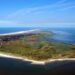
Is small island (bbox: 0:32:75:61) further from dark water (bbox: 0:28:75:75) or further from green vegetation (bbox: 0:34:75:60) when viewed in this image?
dark water (bbox: 0:28:75:75)

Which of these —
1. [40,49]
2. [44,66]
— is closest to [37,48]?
[40,49]

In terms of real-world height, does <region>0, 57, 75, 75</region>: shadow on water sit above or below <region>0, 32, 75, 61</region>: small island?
below

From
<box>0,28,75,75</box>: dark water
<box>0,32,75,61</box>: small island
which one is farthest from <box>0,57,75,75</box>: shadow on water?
<box>0,32,75,61</box>: small island

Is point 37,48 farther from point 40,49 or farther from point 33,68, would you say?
point 33,68

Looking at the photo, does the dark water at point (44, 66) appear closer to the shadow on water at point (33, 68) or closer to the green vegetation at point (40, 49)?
the shadow on water at point (33, 68)

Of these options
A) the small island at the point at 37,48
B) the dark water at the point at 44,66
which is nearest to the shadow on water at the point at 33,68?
the dark water at the point at 44,66

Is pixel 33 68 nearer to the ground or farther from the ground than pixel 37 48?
nearer to the ground
